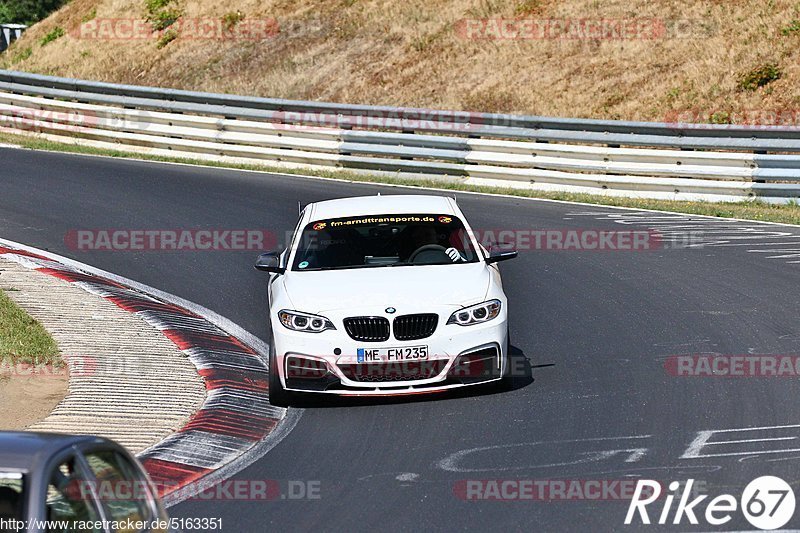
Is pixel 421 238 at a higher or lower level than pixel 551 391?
higher

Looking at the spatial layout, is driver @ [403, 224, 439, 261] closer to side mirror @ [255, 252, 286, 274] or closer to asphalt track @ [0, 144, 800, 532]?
side mirror @ [255, 252, 286, 274]

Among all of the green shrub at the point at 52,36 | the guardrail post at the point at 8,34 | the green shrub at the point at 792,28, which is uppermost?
the guardrail post at the point at 8,34

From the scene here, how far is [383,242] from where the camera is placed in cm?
1105

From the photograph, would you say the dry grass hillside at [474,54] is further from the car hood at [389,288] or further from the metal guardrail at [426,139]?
the car hood at [389,288]

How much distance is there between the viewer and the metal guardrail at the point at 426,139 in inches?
795

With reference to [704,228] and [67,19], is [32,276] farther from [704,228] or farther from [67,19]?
[67,19]

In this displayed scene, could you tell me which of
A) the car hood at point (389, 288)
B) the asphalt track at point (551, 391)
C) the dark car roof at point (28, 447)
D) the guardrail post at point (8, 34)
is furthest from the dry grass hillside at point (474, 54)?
the dark car roof at point (28, 447)

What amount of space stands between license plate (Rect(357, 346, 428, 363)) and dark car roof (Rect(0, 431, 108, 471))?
193 inches

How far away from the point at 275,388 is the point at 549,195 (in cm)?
1208

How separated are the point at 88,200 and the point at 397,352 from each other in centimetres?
1161

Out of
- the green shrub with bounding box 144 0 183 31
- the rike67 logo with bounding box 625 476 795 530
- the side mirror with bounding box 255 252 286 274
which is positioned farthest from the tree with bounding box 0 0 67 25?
the rike67 logo with bounding box 625 476 795 530

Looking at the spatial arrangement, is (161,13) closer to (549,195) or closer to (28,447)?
(549,195)

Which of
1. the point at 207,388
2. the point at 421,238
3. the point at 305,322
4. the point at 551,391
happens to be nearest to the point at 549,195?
the point at 421,238

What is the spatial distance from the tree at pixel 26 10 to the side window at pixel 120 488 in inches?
2346
